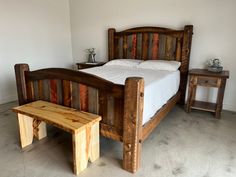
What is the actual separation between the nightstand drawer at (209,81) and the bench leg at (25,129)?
240cm

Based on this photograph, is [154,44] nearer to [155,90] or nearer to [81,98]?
[155,90]

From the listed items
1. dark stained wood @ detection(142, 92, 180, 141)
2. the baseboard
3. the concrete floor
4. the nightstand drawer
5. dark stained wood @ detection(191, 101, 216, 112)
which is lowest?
the concrete floor

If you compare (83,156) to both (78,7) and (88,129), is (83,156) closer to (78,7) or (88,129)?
(88,129)

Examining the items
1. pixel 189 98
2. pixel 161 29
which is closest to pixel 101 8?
pixel 161 29

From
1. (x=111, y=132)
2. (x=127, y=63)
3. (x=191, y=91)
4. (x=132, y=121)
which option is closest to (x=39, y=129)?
(x=111, y=132)

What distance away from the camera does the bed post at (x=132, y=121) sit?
5.28 feet

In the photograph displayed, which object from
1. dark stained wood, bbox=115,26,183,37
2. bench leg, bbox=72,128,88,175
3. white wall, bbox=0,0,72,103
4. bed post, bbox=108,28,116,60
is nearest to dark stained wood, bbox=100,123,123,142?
bench leg, bbox=72,128,88,175

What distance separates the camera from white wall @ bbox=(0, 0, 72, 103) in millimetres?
3533

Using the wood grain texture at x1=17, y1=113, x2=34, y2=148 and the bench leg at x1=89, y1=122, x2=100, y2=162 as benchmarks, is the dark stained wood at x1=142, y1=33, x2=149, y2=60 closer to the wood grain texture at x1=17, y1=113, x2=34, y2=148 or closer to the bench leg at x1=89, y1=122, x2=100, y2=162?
the bench leg at x1=89, y1=122, x2=100, y2=162

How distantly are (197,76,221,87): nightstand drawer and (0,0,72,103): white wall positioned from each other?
3.14 metres

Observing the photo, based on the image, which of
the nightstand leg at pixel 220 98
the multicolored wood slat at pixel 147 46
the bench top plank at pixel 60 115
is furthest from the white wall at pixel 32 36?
the nightstand leg at pixel 220 98

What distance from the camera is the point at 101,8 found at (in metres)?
4.15

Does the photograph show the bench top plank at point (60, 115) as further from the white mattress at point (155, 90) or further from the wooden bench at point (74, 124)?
the white mattress at point (155, 90)

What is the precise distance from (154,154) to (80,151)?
2.64 feet
